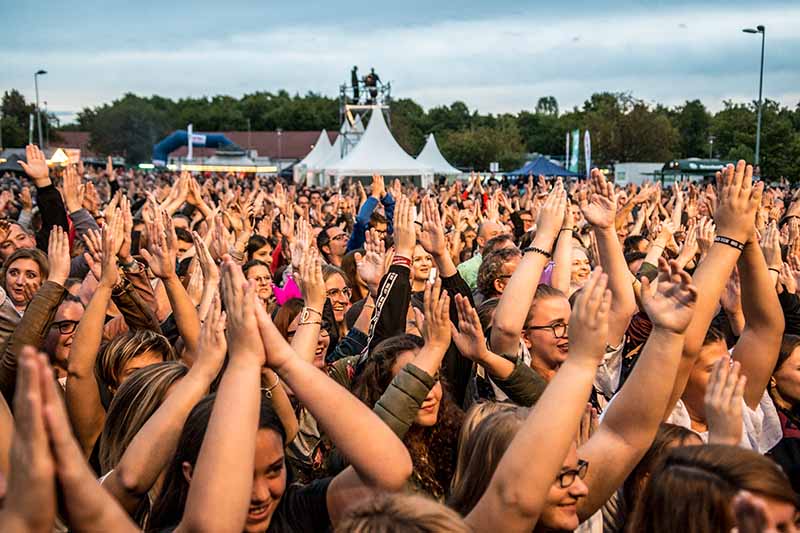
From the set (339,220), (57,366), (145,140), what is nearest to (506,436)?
(57,366)

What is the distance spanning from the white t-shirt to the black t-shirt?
1.61 meters

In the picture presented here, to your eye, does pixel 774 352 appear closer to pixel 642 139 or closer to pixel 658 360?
pixel 658 360

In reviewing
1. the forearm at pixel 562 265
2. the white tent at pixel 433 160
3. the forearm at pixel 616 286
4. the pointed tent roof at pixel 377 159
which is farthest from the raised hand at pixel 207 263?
the white tent at pixel 433 160

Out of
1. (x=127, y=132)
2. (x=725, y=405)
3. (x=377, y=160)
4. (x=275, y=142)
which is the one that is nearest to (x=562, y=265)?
(x=725, y=405)

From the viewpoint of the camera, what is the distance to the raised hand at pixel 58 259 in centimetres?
427

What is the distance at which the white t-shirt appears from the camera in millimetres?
3701

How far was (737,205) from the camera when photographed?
143 inches

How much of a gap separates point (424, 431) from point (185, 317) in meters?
1.45

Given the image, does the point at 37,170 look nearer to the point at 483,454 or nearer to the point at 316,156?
the point at 483,454

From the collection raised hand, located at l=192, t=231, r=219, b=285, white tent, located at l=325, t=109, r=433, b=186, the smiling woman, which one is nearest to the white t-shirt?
raised hand, located at l=192, t=231, r=219, b=285

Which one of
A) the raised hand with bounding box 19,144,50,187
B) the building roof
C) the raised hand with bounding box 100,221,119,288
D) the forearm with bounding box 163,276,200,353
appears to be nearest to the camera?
the raised hand with bounding box 100,221,119,288

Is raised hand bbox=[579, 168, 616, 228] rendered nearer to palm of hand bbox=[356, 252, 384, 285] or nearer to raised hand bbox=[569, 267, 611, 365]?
palm of hand bbox=[356, 252, 384, 285]

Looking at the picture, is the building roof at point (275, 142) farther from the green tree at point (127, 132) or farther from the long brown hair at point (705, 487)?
the long brown hair at point (705, 487)

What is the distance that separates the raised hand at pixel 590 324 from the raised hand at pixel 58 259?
269 centimetres
